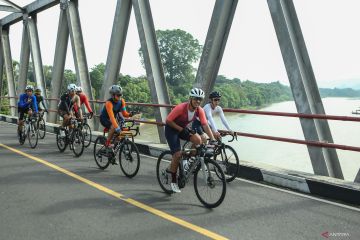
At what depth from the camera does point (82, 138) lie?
9.13m

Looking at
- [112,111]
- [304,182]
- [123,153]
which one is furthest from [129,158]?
[304,182]

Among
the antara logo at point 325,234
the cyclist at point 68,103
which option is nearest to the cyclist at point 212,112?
the antara logo at point 325,234

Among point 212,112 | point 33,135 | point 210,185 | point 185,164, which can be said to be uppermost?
point 33,135

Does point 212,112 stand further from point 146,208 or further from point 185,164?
point 146,208

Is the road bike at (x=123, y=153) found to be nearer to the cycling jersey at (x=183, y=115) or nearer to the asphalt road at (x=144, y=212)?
the asphalt road at (x=144, y=212)

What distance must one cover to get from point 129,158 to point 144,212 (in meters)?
2.22

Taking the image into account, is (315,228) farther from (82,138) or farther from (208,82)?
(82,138)

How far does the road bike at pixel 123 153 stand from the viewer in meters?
6.90

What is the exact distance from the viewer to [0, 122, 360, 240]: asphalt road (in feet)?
13.7

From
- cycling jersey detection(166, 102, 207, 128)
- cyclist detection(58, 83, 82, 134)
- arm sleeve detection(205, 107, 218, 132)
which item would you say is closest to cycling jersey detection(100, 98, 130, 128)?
arm sleeve detection(205, 107, 218, 132)

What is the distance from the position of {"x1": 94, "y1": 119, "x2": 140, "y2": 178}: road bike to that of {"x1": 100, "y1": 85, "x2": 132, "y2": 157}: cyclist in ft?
0.38

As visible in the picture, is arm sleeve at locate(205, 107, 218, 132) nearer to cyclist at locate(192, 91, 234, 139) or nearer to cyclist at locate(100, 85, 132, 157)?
cyclist at locate(192, 91, 234, 139)

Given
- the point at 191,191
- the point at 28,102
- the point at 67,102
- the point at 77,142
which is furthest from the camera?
the point at 28,102

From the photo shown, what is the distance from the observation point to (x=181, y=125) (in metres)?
5.74
